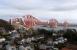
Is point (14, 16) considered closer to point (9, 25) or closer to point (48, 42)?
point (9, 25)

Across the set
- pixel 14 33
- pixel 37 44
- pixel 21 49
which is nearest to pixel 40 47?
pixel 37 44

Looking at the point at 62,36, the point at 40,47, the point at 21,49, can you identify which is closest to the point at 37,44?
the point at 40,47

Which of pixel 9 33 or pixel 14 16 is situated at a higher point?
pixel 14 16

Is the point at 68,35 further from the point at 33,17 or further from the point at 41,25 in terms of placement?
the point at 33,17

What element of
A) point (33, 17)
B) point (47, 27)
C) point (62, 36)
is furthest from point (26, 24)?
point (62, 36)

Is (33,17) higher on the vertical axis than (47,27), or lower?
higher

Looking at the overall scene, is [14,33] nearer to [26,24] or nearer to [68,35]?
[26,24]

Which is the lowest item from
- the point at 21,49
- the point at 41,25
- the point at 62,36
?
the point at 21,49
